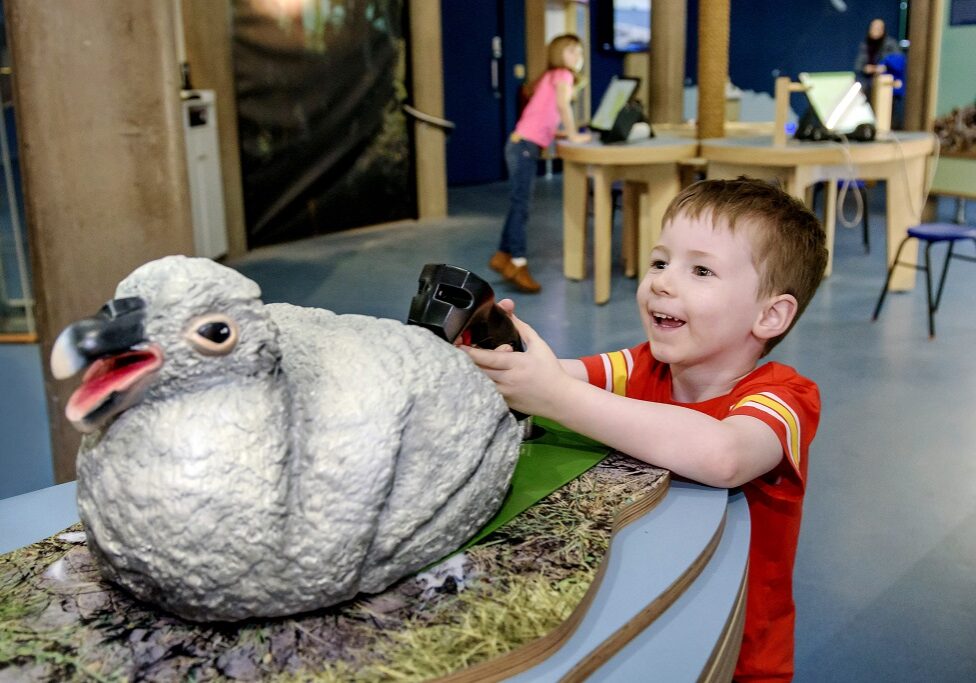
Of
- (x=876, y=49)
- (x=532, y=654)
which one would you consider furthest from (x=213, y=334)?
(x=876, y=49)

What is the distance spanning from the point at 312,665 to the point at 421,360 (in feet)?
1.01

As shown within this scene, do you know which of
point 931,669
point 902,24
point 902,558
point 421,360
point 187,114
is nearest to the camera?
point 421,360

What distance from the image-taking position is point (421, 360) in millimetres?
935

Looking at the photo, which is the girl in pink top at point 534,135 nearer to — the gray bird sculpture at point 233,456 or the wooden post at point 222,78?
the wooden post at point 222,78

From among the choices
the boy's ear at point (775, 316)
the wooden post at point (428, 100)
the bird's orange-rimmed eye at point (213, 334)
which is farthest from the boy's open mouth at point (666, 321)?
the wooden post at point (428, 100)

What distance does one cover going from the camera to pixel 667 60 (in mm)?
6055

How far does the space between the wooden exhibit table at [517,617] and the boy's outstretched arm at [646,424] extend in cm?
7

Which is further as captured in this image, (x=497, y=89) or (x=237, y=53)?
(x=497, y=89)

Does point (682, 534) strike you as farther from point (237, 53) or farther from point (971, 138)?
point (971, 138)

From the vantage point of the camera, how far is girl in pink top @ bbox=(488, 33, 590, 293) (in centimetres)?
492

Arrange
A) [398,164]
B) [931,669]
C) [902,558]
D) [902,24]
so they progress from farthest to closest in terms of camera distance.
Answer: [902,24] < [398,164] < [902,558] < [931,669]

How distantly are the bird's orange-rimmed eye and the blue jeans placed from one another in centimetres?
428

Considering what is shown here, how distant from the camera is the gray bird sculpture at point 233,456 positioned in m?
0.79

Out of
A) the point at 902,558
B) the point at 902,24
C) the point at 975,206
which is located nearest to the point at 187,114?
the point at 902,558
